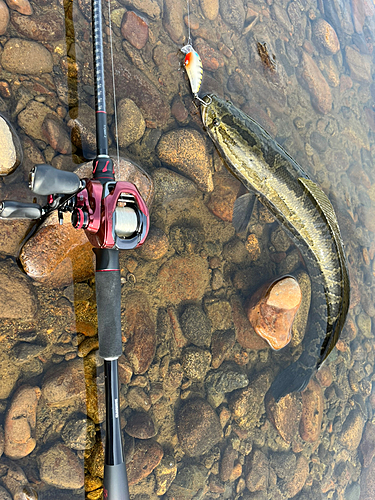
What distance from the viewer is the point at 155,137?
143 inches

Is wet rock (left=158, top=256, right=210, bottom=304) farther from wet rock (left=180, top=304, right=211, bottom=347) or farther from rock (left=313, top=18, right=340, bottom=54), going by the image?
rock (left=313, top=18, right=340, bottom=54)

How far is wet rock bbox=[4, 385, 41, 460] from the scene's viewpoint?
278 cm

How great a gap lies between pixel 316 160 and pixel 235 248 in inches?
76.0

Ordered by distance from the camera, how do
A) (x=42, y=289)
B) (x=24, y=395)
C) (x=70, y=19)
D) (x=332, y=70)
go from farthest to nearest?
1. (x=332, y=70)
2. (x=70, y=19)
3. (x=42, y=289)
4. (x=24, y=395)

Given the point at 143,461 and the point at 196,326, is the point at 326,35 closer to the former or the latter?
the point at 196,326

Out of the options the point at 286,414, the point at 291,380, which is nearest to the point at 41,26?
the point at 291,380

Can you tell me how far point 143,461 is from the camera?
3215 millimetres

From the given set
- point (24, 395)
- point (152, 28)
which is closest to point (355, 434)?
point (24, 395)

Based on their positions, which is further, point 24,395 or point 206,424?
point 206,424

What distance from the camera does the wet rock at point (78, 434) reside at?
9.78 ft

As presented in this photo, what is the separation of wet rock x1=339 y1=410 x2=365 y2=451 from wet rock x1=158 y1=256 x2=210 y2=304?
9.44ft

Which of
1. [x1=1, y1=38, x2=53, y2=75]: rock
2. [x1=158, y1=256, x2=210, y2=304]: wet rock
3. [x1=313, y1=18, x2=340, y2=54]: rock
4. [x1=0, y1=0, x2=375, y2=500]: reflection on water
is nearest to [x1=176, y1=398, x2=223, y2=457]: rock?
[x1=0, y1=0, x2=375, y2=500]: reflection on water

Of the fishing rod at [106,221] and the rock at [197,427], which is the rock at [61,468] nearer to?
the fishing rod at [106,221]

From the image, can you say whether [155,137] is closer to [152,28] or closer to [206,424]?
[152,28]
